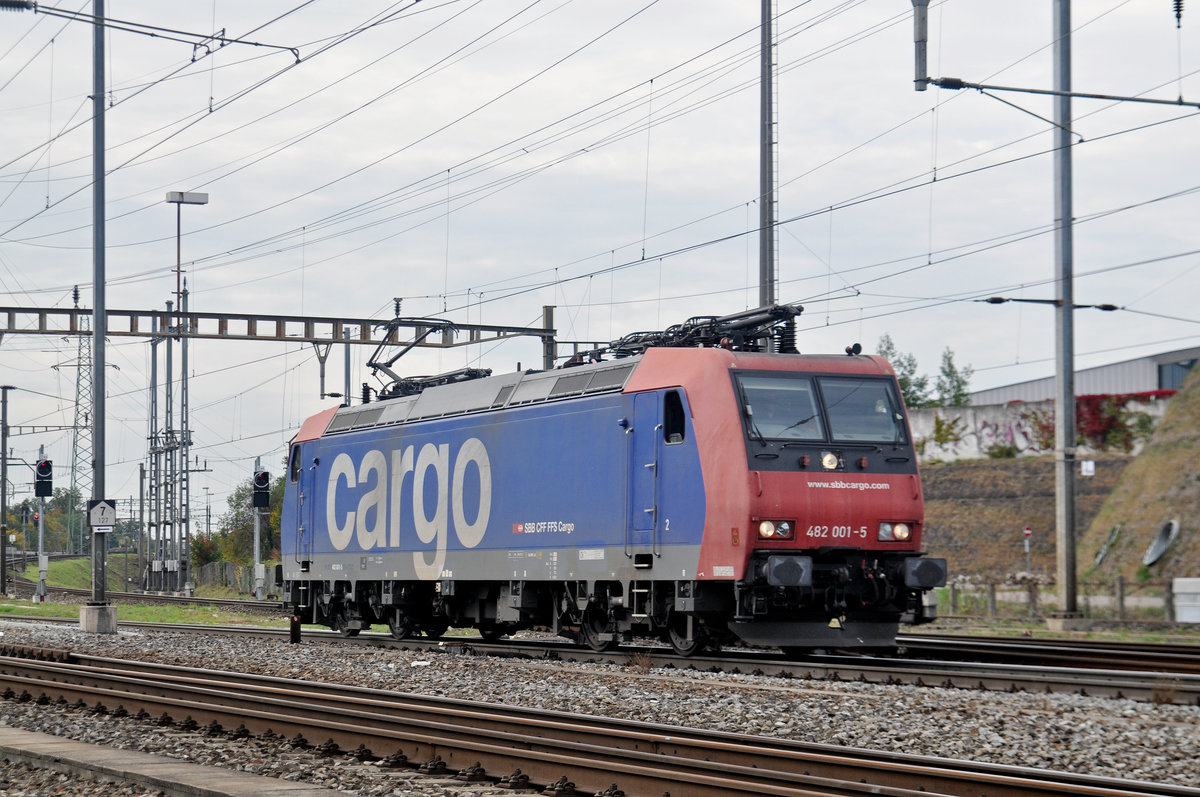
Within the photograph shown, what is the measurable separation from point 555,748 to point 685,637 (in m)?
7.47

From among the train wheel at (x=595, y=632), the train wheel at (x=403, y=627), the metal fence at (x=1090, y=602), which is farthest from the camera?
the metal fence at (x=1090, y=602)

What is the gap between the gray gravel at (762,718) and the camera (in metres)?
10.0

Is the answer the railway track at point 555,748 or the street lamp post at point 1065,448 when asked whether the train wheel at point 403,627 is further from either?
the street lamp post at point 1065,448

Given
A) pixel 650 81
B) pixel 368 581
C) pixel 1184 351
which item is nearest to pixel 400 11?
pixel 650 81

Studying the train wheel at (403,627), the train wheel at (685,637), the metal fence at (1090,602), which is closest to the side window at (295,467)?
the train wheel at (403,627)

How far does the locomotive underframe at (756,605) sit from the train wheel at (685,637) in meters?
0.01

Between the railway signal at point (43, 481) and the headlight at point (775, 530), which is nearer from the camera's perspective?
the headlight at point (775, 530)

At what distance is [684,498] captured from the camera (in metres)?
17.0

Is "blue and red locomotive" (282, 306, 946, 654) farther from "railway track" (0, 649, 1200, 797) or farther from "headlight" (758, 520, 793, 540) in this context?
"railway track" (0, 649, 1200, 797)

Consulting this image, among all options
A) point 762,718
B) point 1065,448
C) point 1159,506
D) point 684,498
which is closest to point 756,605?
point 684,498

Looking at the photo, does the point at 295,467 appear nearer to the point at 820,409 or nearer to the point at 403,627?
the point at 403,627

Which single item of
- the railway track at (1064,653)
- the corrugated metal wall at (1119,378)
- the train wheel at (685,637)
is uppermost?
the corrugated metal wall at (1119,378)

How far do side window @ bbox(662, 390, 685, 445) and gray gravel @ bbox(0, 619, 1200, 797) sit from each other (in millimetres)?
2848

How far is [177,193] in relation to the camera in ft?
176
